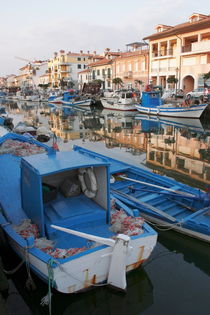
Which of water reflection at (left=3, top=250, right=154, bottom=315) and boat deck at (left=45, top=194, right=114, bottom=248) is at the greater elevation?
boat deck at (left=45, top=194, right=114, bottom=248)

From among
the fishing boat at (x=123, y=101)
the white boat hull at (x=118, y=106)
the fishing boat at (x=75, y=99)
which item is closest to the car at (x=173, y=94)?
the fishing boat at (x=123, y=101)

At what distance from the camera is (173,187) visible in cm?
716

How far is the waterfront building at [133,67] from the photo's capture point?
39.4 meters

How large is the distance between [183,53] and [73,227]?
31036 millimetres

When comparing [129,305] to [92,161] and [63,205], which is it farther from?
[92,161]

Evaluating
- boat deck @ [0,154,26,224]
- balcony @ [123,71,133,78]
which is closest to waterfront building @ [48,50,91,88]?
balcony @ [123,71,133,78]

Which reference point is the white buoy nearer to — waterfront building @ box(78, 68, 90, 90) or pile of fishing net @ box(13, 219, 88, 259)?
pile of fishing net @ box(13, 219, 88, 259)

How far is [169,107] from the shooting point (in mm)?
25938

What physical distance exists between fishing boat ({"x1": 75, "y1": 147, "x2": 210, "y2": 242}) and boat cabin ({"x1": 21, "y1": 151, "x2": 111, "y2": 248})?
64 centimetres

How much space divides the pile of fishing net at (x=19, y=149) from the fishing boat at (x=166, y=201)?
3000mm

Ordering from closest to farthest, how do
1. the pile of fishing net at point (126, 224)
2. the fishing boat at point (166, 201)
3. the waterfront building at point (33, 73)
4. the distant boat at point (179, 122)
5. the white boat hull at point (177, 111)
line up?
the pile of fishing net at point (126, 224) < the fishing boat at point (166, 201) < the distant boat at point (179, 122) < the white boat hull at point (177, 111) < the waterfront building at point (33, 73)

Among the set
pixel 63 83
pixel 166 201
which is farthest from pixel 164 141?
pixel 63 83

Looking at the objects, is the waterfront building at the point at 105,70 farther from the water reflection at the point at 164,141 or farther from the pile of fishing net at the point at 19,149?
the pile of fishing net at the point at 19,149

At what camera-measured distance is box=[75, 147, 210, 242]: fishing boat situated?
5762mm
